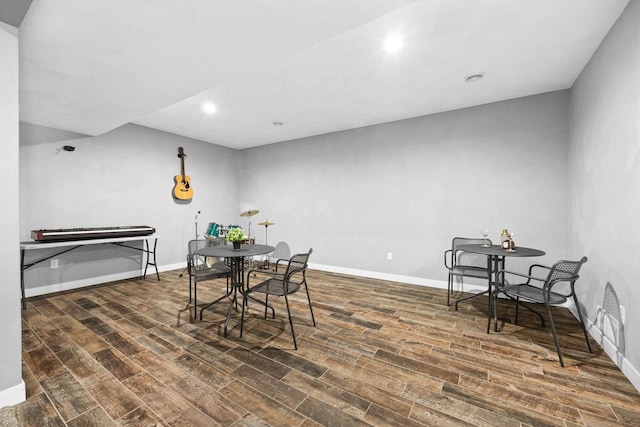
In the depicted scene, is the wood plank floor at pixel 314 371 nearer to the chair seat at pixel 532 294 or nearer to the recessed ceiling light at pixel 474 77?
the chair seat at pixel 532 294

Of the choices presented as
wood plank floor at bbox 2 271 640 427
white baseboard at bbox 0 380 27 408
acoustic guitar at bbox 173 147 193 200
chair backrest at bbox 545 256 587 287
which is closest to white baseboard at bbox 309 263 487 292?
wood plank floor at bbox 2 271 640 427

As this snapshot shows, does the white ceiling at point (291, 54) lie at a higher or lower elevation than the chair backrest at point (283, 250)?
higher

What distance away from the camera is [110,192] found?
450 centimetres

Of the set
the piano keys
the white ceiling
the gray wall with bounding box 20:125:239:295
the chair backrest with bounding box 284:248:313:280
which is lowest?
the chair backrest with bounding box 284:248:313:280

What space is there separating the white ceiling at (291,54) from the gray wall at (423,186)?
42cm

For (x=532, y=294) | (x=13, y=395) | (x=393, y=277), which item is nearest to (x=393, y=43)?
(x=532, y=294)

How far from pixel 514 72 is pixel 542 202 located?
66.5 inches

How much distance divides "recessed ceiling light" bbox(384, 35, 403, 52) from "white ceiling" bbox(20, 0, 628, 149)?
2.0 inches

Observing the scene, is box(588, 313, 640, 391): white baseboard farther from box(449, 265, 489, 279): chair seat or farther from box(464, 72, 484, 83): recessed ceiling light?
box(464, 72, 484, 83): recessed ceiling light

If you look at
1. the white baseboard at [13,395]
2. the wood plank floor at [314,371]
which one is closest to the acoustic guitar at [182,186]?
the wood plank floor at [314,371]

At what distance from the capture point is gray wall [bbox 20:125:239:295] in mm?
3793

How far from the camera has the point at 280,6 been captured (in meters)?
1.56

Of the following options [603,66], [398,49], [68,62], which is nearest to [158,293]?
[68,62]

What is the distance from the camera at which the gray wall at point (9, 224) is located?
5.31 feet
